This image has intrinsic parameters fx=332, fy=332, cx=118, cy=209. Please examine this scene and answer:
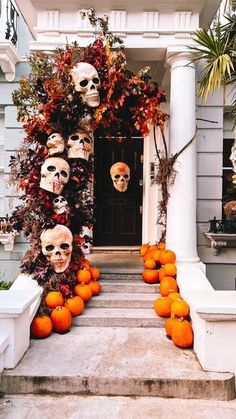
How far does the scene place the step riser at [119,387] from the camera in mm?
2697

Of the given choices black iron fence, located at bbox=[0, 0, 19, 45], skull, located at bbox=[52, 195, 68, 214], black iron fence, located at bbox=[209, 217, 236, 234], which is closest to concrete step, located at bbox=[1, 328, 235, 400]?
skull, located at bbox=[52, 195, 68, 214]

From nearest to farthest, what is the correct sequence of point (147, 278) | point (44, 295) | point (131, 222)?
point (44, 295)
point (147, 278)
point (131, 222)

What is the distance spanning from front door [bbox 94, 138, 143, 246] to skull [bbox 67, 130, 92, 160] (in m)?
2.10

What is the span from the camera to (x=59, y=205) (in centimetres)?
393

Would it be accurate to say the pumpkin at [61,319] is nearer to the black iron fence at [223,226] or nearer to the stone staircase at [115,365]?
the stone staircase at [115,365]

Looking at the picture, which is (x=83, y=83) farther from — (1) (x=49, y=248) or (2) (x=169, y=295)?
(2) (x=169, y=295)

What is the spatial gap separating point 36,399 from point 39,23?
4.51 meters

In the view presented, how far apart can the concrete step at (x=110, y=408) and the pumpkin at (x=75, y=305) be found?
1.07 meters

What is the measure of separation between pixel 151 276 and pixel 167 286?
366 mm

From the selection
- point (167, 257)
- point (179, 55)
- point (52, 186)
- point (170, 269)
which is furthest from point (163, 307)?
point (179, 55)

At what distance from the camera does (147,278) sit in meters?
4.34

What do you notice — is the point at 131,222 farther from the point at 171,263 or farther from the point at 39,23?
the point at 39,23

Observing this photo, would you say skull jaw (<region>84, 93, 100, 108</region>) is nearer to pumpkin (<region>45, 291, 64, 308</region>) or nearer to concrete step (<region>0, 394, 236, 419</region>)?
pumpkin (<region>45, 291, 64, 308</region>)

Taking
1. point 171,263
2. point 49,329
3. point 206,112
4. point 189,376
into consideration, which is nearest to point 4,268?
point 49,329
